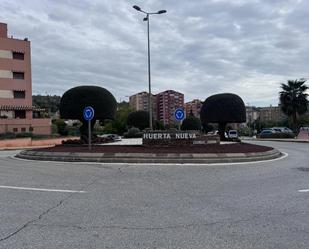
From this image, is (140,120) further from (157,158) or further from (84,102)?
(157,158)

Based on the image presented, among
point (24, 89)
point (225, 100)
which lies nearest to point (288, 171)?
point (225, 100)

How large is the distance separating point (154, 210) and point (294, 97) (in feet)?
189

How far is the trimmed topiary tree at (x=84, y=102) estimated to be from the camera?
100 feet

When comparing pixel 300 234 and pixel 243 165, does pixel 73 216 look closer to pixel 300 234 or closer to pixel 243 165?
pixel 300 234

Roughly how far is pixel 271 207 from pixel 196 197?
6.13 ft

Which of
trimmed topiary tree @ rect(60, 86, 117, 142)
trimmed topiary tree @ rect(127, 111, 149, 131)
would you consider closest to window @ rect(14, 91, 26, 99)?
trimmed topiary tree @ rect(127, 111, 149, 131)

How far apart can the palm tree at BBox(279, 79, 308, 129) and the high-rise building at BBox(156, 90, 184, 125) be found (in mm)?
30886

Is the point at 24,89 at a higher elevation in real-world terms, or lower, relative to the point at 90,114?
higher

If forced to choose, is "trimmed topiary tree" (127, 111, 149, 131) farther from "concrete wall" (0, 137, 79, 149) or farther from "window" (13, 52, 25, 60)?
"window" (13, 52, 25, 60)

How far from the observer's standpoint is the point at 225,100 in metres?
36.7

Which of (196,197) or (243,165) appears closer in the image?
(196,197)

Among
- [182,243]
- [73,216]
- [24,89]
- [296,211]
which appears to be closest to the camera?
[182,243]

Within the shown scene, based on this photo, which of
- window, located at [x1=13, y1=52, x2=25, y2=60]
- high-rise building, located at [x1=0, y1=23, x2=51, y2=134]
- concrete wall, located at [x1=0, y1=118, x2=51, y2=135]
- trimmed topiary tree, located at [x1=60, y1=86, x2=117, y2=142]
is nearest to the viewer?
trimmed topiary tree, located at [x1=60, y1=86, x2=117, y2=142]

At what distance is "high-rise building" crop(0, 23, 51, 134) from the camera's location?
60.8 m
